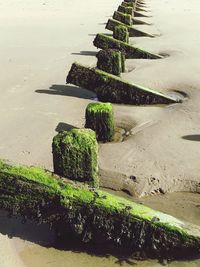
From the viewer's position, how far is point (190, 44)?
50.1 feet

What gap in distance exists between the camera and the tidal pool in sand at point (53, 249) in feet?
13.9

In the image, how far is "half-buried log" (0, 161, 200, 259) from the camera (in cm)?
418

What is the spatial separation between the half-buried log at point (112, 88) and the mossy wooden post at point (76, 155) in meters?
4.39

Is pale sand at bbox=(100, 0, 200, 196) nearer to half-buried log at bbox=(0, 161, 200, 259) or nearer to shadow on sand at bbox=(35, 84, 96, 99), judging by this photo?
shadow on sand at bbox=(35, 84, 96, 99)

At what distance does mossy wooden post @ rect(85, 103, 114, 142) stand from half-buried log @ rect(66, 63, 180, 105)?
2.06m

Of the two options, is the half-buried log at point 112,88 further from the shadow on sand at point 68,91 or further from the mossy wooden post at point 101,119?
the mossy wooden post at point 101,119

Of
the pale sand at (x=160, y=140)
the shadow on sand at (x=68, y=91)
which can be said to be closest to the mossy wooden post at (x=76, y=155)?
the pale sand at (x=160, y=140)

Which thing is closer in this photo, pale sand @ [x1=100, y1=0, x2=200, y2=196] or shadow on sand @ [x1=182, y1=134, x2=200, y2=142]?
pale sand @ [x1=100, y1=0, x2=200, y2=196]

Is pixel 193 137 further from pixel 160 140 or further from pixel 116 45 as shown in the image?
pixel 116 45

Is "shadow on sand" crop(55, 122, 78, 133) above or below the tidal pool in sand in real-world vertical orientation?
above

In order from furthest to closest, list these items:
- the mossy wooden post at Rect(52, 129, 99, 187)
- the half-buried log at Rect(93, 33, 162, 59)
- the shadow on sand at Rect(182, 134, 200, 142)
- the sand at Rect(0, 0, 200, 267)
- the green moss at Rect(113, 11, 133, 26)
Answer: the green moss at Rect(113, 11, 133, 26)
the half-buried log at Rect(93, 33, 162, 59)
the shadow on sand at Rect(182, 134, 200, 142)
the sand at Rect(0, 0, 200, 267)
the mossy wooden post at Rect(52, 129, 99, 187)

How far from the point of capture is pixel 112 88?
29.2ft


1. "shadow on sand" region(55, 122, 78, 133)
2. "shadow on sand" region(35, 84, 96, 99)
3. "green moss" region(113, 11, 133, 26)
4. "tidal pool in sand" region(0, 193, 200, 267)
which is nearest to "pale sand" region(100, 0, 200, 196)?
"tidal pool in sand" region(0, 193, 200, 267)

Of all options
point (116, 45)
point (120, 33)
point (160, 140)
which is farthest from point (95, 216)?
point (120, 33)
